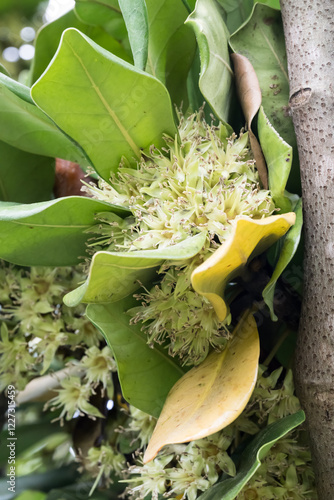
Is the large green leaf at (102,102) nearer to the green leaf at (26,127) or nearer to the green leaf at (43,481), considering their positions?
the green leaf at (26,127)

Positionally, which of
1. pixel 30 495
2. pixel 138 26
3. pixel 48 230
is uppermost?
pixel 138 26

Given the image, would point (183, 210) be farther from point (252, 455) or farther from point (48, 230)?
point (252, 455)

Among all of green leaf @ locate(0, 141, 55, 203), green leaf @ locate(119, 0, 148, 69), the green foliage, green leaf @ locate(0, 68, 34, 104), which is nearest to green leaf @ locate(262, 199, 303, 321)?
the green foliage

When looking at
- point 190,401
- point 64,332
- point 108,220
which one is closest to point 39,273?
point 64,332

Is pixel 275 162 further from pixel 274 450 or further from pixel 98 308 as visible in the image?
pixel 274 450

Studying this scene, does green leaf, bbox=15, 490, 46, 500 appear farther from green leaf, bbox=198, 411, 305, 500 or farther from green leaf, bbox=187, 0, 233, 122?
green leaf, bbox=187, 0, 233, 122

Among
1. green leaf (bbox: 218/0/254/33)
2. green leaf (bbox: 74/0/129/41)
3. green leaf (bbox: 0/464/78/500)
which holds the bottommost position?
green leaf (bbox: 0/464/78/500)

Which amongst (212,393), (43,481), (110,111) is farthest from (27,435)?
(110,111)
